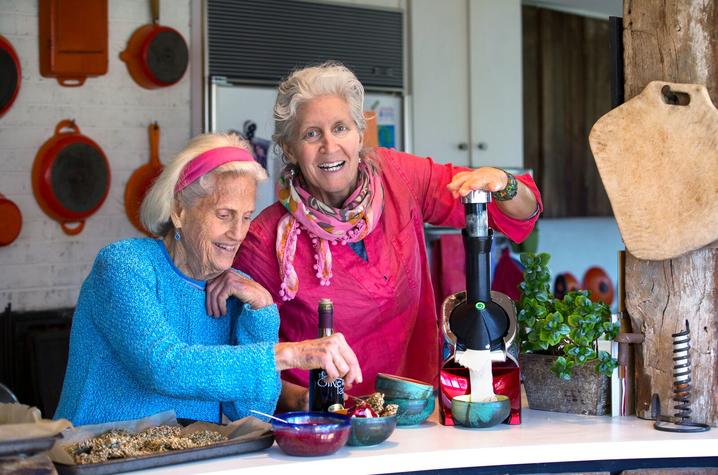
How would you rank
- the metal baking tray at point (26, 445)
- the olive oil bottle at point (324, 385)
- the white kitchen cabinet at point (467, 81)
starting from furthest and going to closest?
the white kitchen cabinet at point (467, 81) < the olive oil bottle at point (324, 385) < the metal baking tray at point (26, 445)

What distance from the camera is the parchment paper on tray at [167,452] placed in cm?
181

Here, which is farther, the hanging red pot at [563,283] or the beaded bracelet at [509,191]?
the hanging red pot at [563,283]

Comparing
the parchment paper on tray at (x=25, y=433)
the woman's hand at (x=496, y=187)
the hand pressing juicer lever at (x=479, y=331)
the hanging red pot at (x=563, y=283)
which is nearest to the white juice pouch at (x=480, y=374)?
the hand pressing juicer lever at (x=479, y=331)

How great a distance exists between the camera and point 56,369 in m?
4.61

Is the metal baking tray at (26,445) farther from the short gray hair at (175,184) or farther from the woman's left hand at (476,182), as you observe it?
the woman's left hand at (476,182)

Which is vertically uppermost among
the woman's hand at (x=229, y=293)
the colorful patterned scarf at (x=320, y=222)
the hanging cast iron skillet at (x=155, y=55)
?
the hanging cast iron skillet at (x=155, y=55)

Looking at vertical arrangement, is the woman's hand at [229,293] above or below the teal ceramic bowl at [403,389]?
above

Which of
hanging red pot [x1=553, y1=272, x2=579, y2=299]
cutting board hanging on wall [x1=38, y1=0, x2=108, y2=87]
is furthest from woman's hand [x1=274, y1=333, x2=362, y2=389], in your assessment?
hanging red pot [x1=553, y1=272, x2=579, y2=299]

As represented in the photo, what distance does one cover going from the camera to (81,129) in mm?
4957

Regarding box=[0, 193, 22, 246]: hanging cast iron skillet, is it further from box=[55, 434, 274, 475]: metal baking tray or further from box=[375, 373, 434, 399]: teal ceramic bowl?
box=[55, 434, 274, 475]: metal baking tray

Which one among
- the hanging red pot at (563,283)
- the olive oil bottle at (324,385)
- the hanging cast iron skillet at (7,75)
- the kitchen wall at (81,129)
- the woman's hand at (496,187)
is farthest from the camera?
the hanging red pot at (563,283)

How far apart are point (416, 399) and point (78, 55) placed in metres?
3.25

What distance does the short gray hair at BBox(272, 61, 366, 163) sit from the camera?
260 centimetres

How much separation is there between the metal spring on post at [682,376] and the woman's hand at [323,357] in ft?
2.55
